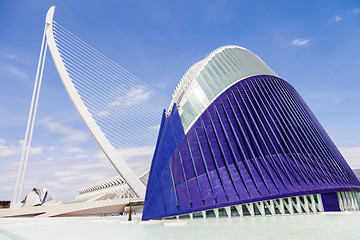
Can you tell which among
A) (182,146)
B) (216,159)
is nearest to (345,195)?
(216,159)

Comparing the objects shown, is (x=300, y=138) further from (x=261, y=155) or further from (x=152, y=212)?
(x=152, y=212)

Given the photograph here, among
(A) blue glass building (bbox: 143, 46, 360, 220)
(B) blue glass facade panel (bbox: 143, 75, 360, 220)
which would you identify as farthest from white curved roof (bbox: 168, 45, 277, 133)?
(B) blue glass facade panel (bbox: 143, 75, 360, 220)

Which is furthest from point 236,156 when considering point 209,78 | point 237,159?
point 209,78

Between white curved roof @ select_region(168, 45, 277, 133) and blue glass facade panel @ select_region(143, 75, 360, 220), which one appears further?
white curved roof @ select_region(168, 45, 277, 133)

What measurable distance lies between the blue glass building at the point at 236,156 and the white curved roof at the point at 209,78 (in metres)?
0.11

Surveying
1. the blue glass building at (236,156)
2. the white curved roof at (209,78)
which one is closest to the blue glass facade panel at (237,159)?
the blue glass building at (236,156)

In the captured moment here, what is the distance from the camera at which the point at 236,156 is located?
67.3 ft

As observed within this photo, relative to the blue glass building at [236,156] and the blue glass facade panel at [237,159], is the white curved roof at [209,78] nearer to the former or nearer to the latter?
the blue glass building at [236,156]

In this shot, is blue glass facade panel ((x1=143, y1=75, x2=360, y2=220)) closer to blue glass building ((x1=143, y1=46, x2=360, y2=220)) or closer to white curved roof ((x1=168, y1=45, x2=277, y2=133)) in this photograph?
blue glass building ((x1=143, y1=46, x2=360, y2=220))

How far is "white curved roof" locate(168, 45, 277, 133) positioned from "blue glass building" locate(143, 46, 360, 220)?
0.11 meters

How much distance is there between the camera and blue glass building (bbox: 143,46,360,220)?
58.0 ft

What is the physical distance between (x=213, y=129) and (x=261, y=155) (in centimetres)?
481

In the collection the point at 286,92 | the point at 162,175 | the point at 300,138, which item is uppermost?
the point at 286,92

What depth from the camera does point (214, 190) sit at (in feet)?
59.2
